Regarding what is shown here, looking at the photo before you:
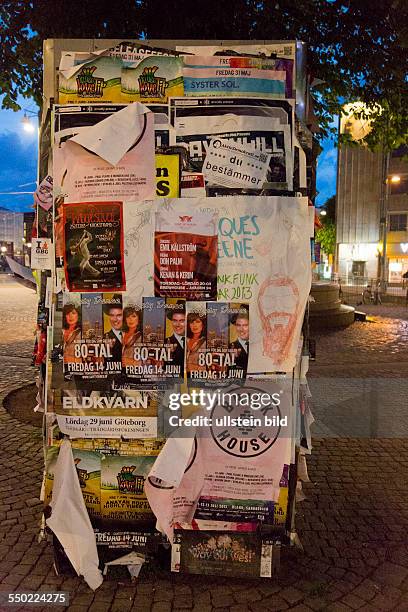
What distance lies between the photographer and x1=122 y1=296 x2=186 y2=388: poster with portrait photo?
3012 millimetres

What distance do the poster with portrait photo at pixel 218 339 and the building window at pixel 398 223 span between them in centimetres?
4557

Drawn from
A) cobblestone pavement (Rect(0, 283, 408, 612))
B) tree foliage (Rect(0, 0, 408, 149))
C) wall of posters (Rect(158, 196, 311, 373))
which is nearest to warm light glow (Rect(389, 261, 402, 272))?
tree foliage (Rect(0, 0, 408, 149))

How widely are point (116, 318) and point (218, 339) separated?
2.06 feet

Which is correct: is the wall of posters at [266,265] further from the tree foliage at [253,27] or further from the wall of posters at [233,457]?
the tree foliage at [253,27]

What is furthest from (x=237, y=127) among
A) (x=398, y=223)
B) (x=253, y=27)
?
(x=398, y=223)

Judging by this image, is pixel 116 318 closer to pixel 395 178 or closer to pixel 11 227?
pixel 395 178

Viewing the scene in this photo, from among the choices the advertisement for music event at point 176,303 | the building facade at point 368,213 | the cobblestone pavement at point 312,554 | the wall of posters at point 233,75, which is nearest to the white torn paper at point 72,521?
the advertisement for music event at point 176,303

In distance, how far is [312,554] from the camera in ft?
11.5

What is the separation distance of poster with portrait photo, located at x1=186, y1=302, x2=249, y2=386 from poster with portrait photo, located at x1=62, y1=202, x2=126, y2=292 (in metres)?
0.50

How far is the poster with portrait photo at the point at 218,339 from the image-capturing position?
3006 mm

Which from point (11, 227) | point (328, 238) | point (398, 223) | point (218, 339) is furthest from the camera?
point (11, 227)

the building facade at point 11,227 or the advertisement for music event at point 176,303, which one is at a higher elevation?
the building facade at point 11,227

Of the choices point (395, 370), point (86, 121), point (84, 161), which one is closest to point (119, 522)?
point (84, 161)

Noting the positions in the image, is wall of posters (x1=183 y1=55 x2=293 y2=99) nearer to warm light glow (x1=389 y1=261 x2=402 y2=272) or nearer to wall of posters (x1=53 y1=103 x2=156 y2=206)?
wall of posters (x1=53 y1=103 x2=156 y2=206)
